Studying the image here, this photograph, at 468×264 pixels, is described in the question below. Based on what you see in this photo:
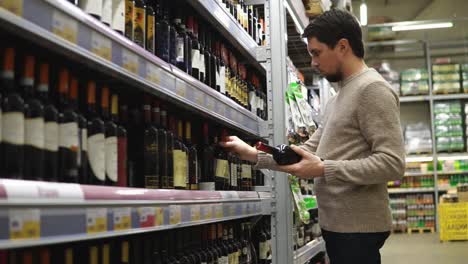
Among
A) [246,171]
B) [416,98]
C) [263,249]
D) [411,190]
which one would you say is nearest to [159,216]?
[246,171]

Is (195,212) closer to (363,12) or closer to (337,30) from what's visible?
(337,30)

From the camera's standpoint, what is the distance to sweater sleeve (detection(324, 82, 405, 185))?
6.88 feet

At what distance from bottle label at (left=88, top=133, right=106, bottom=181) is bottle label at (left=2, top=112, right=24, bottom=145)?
0.31 m

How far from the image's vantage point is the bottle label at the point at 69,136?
1.47 meters

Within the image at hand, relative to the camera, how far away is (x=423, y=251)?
737cm

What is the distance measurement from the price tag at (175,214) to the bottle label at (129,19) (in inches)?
21.2

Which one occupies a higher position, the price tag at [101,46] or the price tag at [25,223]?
the price tag at [101,46]

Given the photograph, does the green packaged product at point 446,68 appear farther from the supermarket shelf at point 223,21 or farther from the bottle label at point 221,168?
the bottle label at point 221,168

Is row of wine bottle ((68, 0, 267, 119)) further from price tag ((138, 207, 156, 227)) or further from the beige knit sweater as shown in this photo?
the beige knit sweater

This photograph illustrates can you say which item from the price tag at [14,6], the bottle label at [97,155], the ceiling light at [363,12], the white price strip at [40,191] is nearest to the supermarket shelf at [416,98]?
the ceiling light at [363,12]

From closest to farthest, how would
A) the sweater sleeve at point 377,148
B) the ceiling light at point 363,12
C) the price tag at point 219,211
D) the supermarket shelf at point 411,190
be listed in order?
the sweater sleeve at point 377,148 < the price tag at point 219,211 < the ceiling light at point 363,12 < the supermarket shelf at point 411,190

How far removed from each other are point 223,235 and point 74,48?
189cm

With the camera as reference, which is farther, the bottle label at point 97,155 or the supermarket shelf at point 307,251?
the supermarket shelf at point 307,251

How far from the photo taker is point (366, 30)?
12.2 m
